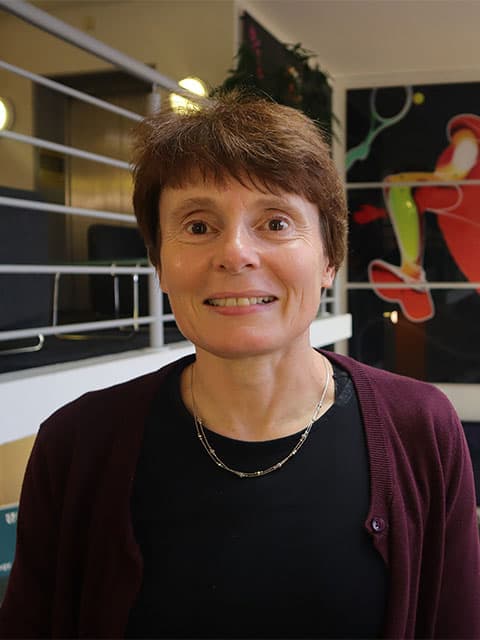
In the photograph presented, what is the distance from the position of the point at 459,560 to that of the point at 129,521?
0.39 m

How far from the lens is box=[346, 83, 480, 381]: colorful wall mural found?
6504 millimetres

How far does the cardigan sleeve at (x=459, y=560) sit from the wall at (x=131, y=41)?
3.94m

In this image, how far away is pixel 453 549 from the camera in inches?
34.2

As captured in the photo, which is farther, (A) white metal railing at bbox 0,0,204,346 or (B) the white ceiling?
(B) the white ceiling

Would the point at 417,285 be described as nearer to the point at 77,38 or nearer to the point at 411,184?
the point at 411,184

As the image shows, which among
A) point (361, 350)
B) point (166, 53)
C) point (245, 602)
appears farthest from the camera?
point (361, 350)

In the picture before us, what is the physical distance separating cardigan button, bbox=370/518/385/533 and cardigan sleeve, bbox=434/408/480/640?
0.34 ft

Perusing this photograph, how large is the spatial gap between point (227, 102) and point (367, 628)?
632 millimetres

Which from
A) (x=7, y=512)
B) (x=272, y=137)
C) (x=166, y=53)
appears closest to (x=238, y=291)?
(x=272, y=137)

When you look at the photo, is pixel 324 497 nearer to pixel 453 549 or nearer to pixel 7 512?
pixel 453 549

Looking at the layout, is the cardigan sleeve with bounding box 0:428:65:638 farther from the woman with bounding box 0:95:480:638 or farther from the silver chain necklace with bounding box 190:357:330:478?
the silver chain necklace with bounding box 190:357:330:478

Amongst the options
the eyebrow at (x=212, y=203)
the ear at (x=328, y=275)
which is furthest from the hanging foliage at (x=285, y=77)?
the eyebrow at (x=212, y=203)

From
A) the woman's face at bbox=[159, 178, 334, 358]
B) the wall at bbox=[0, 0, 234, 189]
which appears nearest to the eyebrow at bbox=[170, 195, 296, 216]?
the woman's face at bbox=[159, 178, 334, 358]

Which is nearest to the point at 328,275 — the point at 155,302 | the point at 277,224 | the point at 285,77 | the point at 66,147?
the point at 277,224
